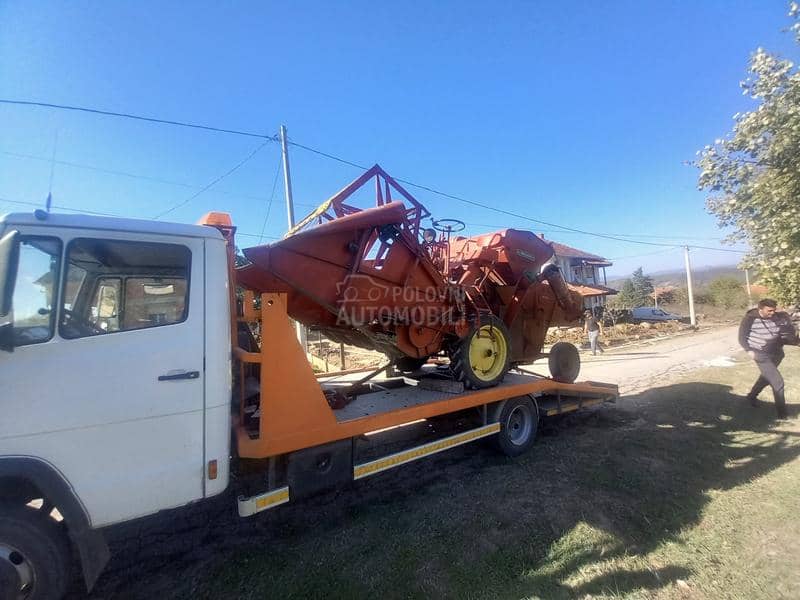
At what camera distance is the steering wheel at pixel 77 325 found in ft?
7.84

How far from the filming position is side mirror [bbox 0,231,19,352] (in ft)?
6.66

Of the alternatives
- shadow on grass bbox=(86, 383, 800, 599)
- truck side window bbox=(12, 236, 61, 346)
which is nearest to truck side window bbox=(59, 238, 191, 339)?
truck side window bbox=(12, 236, 61, 346)

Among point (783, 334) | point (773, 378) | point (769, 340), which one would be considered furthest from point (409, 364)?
point (783, 334)

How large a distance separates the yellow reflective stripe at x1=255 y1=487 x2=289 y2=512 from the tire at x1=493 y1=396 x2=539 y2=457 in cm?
297

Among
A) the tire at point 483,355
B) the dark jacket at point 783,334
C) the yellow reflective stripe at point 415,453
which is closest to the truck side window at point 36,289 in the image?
the yellow reflective stripe at point 415,453

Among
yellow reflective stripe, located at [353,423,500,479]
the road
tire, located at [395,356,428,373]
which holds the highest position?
tire, located at [395,356,428,373]

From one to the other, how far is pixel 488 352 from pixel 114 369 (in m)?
4.35

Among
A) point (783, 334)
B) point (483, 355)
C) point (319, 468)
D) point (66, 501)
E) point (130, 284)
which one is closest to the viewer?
point (66, 501)

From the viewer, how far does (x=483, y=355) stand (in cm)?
538

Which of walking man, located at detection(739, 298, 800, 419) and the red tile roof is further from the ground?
the red tile roof

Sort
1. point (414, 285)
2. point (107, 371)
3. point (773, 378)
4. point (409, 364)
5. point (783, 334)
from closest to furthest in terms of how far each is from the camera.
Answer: point (107, 371), point (414, 285), point (409, 364), point (773, 378), point (783, 334)

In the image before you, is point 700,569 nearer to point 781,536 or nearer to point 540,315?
point 781,536

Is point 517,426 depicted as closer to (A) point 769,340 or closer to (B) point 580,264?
(A) point 769,340

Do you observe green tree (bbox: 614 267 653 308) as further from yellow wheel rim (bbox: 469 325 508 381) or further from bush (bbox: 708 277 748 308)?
yellow wheel rim (bbox: 469 325 508 381)
